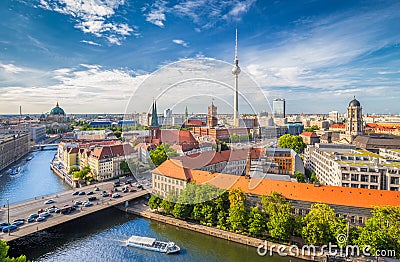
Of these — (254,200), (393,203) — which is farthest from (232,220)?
(393,203)

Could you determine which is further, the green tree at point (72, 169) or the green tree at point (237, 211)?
the green tree at point (72, 169)

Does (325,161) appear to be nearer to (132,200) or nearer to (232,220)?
(232,220)

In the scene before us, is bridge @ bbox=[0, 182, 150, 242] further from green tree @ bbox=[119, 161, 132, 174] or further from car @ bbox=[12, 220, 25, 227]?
green tree @ bbox=[119, 161, 132, 174]

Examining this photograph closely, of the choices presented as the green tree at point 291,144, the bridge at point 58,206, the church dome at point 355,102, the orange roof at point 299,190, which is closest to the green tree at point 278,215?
the orange roof at point 299,190

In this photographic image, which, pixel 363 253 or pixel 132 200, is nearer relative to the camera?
pixel 363 253

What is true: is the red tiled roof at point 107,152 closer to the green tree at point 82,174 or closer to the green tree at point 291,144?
the green tree at point 82,174

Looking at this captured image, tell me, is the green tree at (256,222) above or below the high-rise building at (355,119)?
below

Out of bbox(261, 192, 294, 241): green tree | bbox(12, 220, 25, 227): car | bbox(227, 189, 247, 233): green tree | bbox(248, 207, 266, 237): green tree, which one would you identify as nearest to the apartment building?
bbox(261, 192, 294, 241): green tree
